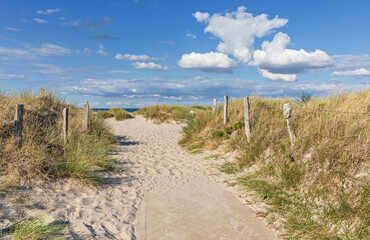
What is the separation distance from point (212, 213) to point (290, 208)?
4.81 feet

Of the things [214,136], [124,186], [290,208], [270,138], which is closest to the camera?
[290,208]

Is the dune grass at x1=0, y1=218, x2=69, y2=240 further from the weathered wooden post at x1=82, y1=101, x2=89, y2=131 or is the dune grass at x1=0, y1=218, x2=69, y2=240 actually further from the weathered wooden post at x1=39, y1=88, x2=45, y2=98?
the weathered wooden post at x1=39, y1=88, x2=45, y2=98

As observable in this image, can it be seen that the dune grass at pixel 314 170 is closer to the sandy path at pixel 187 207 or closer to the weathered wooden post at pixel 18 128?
the sandy path at pixel 187 207

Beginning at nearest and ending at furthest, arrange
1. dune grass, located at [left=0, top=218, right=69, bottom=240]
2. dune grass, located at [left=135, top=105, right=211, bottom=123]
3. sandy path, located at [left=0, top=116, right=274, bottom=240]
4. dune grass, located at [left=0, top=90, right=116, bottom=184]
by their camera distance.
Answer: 1. dune grass, located at [left=0, top=218, right=69, bottom=240]
2. sandy path, located at [left=0, top=116, right=274, bottom=240]
3. dune grass, located at [left=0, top=90, right=116, bottom=184]
4. dune grass, located at [left=135, top=105, right=211, bottom=123]

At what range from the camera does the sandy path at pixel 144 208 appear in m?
4.46

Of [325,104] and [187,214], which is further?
[325,104]

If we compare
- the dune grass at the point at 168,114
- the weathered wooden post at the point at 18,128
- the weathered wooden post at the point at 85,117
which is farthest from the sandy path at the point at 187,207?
the dune grass at the point at 168,114

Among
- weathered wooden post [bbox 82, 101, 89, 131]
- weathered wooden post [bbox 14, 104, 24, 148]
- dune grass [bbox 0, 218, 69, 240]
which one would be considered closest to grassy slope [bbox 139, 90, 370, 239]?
dune grass [bbox 0, 218, 69, 240]

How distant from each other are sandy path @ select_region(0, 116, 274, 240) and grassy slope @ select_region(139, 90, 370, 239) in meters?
0.67

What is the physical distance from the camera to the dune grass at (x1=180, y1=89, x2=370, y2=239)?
4.34 m

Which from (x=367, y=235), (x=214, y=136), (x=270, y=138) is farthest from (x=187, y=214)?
(x=214, y=136)

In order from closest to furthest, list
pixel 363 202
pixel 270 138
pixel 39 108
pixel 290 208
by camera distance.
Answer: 1. pixel 363 202
2. pixel 290 208
3. pixel 270 138
4. pixel 39 108

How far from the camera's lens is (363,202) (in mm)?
4422

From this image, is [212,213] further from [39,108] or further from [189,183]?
[39,108]
